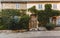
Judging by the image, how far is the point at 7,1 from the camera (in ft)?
28.2

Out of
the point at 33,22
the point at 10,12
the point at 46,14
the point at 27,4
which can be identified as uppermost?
the point at 27,4

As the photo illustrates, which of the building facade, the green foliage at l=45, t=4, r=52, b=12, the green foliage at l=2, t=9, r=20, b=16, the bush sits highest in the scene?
the building facade

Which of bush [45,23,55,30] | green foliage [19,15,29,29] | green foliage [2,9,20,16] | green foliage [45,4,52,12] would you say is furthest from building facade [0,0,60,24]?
green foliage [19,15,29,29]

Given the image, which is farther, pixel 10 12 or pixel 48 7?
pixel 48 7

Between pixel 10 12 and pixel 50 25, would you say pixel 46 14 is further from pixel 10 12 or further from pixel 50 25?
pixel 10 12

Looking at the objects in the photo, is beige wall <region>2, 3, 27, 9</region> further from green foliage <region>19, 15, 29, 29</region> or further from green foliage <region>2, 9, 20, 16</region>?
green foliage <region>19, 15, 29, 29</region>

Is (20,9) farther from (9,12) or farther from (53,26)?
(53,26)

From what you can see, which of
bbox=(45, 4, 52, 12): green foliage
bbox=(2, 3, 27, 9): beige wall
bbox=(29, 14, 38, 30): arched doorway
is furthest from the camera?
bbox=(2, 3, 27, 9): beige wall

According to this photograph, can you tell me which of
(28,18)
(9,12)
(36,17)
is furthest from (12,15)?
(36,17)

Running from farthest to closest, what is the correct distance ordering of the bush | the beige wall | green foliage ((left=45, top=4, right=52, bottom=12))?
1. the beige wall
2. green foliage ((left=45, top=4, right=52, bottom=12))
3. the bush

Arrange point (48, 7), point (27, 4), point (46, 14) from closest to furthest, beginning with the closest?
point (48, 7)
point (46, 14)
point (27, 4)

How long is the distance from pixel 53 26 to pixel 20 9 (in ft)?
5.83

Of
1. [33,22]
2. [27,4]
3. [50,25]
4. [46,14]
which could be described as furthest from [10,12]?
[50,25]

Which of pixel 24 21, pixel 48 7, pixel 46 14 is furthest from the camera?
pixel 46 14
